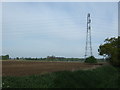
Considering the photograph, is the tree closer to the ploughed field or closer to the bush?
the bush

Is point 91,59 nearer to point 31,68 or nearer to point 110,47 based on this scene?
point 110,47

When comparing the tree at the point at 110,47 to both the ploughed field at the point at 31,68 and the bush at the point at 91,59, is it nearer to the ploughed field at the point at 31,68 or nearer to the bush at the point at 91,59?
the bush at the point at 91,59

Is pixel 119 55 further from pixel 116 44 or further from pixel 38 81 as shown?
pixel 38 81

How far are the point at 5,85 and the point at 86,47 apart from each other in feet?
97.5

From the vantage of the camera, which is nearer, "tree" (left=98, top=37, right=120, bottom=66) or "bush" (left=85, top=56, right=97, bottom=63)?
"tree" (left=98, top=37, right=120, bottom=66)

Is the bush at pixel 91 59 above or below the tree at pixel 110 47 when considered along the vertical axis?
below

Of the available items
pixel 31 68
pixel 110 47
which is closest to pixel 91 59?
pixel 110 47

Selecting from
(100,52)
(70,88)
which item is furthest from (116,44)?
(70,88)

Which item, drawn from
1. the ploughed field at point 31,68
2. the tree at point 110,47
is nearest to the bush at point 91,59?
A: the tree at point 110,47

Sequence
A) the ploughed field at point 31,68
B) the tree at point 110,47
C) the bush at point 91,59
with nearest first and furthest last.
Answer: the ploughed field at point 31,68
the tree at point 110,47
the bush at point 91,59

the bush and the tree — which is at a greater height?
the tree

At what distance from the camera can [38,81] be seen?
1431 centimetres

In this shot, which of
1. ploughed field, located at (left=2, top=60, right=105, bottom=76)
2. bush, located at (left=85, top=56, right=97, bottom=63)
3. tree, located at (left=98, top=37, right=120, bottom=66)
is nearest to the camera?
ploughed field, located at (left=2, top=60, right=105, bottom=76)

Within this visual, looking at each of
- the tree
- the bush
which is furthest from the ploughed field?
the bush
